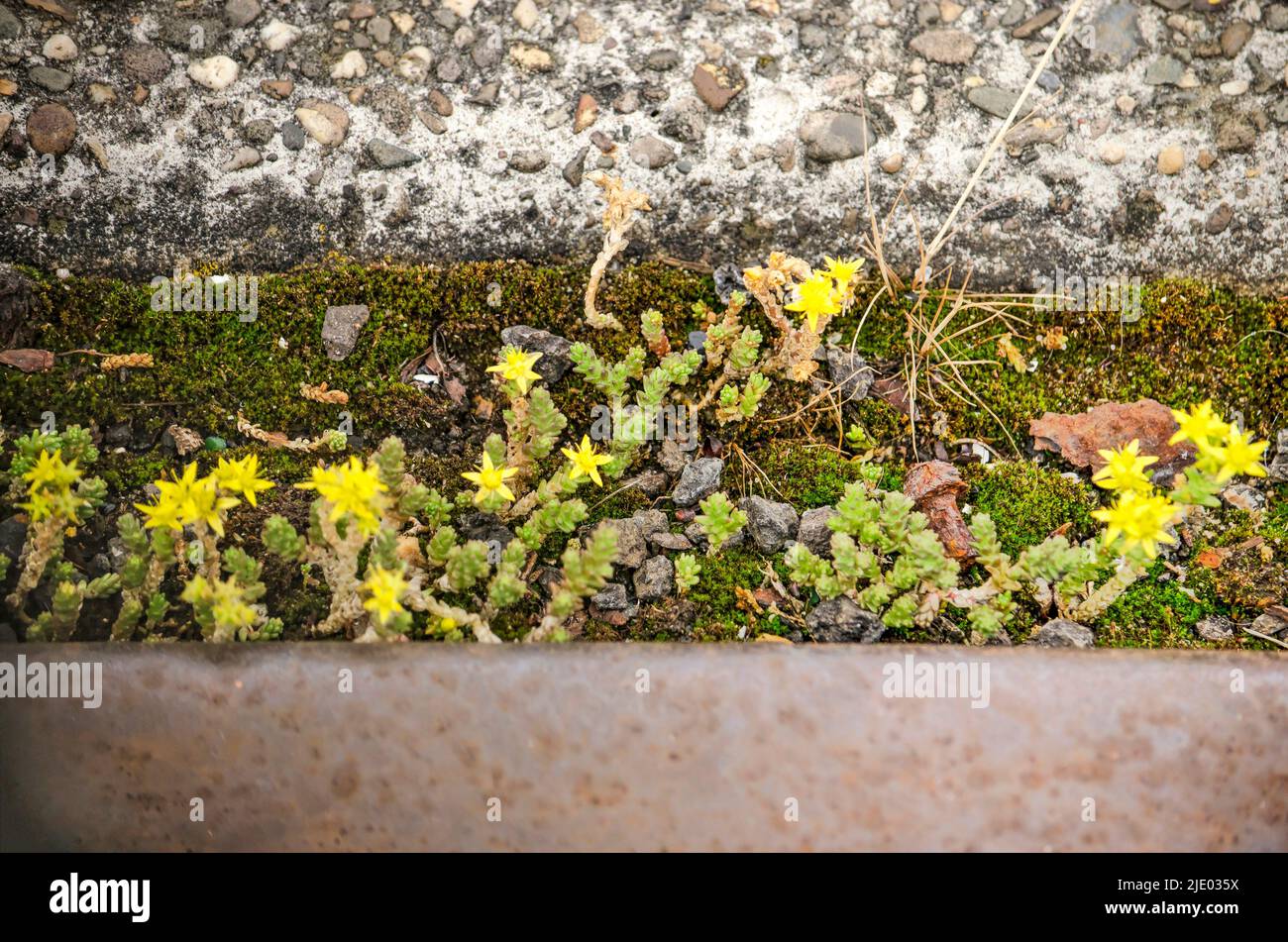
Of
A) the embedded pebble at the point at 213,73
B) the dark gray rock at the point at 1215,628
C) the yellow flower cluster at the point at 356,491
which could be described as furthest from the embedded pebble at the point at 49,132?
the dark gray rock at the point at 1215,628

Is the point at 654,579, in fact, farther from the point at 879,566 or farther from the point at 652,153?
the point at 652,153

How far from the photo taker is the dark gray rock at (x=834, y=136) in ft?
10.7

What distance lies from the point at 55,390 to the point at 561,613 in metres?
2.01

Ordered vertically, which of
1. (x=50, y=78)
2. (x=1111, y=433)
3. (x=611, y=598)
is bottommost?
(x=611, y=598)

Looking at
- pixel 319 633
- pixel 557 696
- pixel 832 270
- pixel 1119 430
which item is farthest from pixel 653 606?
pixel 1119 430

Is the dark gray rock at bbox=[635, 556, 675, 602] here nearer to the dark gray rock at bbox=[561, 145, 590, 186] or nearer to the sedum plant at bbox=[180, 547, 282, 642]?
the sedum plant at bbox=[180, 547, 282, 642]

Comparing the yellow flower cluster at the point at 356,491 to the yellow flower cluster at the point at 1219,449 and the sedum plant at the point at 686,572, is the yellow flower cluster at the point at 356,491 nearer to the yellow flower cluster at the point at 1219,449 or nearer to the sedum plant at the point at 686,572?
the sedum plant at the point at 686,572

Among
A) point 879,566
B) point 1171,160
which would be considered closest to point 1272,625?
point 879,566

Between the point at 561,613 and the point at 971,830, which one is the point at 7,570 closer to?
the point at 561,613

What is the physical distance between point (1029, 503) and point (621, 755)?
5.87 ft

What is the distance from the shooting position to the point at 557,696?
6.77ft

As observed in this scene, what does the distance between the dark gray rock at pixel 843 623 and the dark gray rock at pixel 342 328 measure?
1.87m

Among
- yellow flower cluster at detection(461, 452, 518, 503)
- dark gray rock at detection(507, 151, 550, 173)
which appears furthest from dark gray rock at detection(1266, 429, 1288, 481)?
dark gray rock at detection(507, 151, 550, 173)

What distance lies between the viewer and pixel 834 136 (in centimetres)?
328
